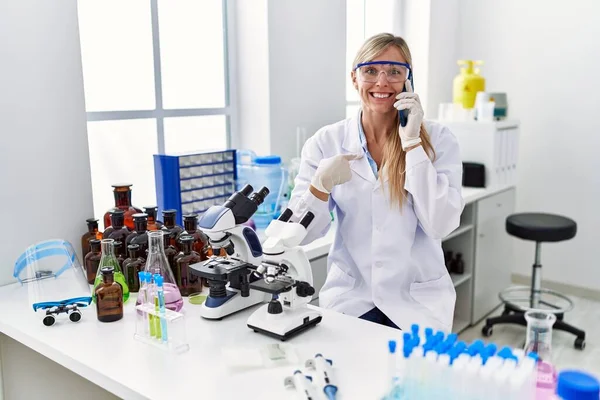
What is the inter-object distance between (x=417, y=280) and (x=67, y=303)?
1.04 m

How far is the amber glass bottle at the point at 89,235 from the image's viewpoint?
1.85 metres

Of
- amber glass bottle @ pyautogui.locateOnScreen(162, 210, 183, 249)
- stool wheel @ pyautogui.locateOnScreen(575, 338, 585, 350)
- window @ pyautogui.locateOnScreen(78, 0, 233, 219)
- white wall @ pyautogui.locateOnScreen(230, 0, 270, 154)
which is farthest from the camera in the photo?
stool wheel @ pyautogui.locateOnScreen(575, 338, 585, 350)

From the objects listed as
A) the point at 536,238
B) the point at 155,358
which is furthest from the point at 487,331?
the point at 155,358

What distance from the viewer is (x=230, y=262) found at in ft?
5.02

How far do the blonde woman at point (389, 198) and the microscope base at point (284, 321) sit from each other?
317mm

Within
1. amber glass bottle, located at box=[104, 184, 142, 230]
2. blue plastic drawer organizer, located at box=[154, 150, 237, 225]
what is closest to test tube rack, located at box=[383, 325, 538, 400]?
amber glass bottle, located at box=[104, 184, 142, 230]

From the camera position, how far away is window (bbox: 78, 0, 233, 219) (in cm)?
224

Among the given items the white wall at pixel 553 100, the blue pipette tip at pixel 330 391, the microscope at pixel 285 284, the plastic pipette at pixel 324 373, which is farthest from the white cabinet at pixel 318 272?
the white wall at pixel 553 100

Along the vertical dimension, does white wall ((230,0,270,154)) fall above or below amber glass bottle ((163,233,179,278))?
above

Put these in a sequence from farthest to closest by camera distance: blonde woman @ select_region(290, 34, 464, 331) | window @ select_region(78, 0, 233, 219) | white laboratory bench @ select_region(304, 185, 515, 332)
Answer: white laboratory bench @ select_region(304, 185, 515, 332)
window @ select_region(78, 0, 233, 219)
blonde woman @ select_region(290, 34, 464, 331)

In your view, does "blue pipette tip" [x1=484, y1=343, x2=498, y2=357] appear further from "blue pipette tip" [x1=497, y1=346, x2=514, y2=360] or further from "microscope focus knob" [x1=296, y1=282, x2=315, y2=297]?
"microscope focus knob" [x1=296, y1=282, x2=315, y2=297]

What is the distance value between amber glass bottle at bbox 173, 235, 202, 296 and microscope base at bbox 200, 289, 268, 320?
0.66ft

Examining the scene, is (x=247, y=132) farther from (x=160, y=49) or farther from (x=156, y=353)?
(x=156, y=353)

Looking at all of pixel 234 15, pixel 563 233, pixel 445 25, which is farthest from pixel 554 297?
pixel 234 15
